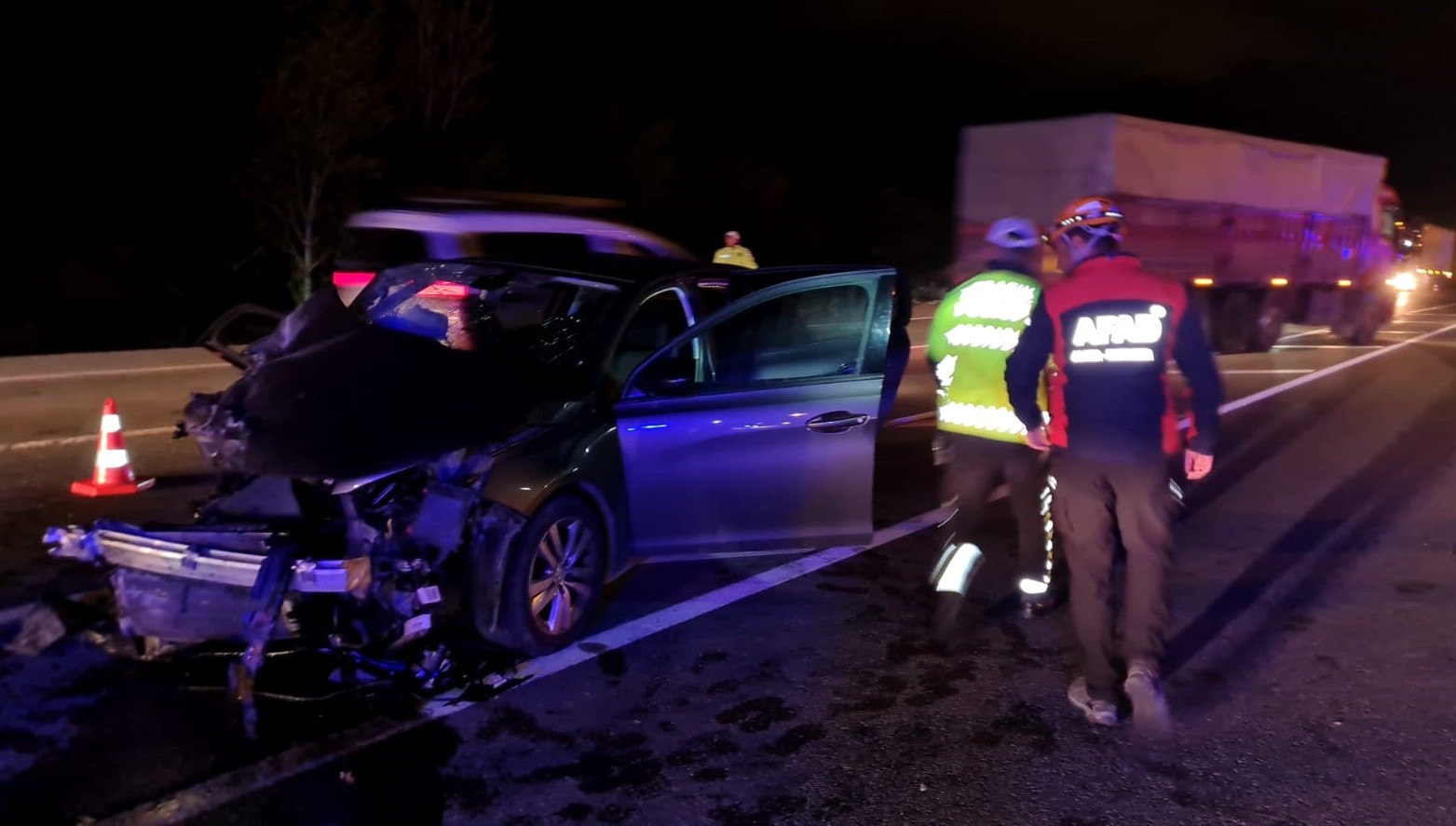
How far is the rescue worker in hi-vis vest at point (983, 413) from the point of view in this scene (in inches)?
201

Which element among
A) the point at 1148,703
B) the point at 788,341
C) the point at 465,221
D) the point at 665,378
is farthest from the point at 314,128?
the point at 1148,703

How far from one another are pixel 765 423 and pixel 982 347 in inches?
40.4

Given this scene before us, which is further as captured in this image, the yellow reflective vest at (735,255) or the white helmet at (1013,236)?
the yellow reflective vest at (735,255)

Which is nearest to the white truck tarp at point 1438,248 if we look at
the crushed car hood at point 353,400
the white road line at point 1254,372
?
the white road line at point 1254,372

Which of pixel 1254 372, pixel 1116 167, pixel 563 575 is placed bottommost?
pixel 1254 372

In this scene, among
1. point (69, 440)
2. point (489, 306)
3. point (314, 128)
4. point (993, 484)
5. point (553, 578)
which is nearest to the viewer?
point (553, 578)

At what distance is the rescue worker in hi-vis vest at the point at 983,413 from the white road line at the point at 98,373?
33.3ft

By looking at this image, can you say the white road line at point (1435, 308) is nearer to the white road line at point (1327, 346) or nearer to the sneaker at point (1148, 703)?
the white road line at point (1327, 346)

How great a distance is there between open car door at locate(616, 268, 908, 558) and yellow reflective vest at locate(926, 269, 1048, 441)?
491 millimetres

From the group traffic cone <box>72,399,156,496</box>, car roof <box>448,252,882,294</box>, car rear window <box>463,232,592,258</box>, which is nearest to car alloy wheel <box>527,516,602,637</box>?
car roof <box>448,252,882,294</box>

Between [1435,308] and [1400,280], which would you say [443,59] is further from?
[1435,308]

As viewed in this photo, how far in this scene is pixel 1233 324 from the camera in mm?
20031

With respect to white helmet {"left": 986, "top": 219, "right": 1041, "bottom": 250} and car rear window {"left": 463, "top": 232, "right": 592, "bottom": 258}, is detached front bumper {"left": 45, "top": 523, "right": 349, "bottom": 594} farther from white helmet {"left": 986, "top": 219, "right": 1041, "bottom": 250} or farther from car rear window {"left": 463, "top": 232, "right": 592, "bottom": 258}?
car rear window {"left": 463, "top": 232, "right": 592, "bottom": 258}

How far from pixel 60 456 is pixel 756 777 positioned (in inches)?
278
